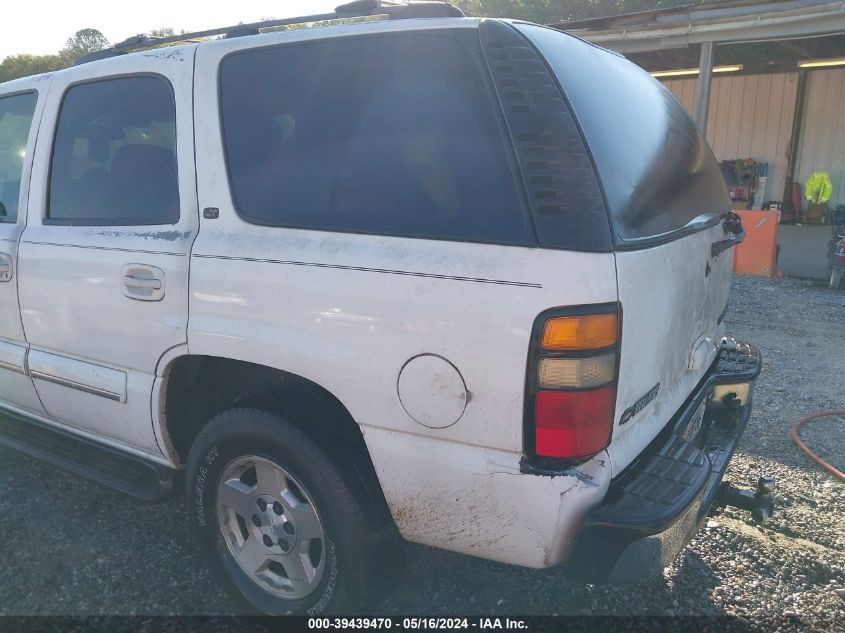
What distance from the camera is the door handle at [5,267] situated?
2.96 meters

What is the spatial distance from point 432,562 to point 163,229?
5.72ft

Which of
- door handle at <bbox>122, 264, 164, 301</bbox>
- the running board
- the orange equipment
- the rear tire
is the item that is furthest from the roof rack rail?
the orange equipment

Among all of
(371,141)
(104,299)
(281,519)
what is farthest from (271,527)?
(371,141)

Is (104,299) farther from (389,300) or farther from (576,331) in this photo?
(576,331)

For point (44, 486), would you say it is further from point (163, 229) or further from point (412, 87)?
point (412, 87)

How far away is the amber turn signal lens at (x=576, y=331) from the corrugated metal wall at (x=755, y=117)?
17.1 m

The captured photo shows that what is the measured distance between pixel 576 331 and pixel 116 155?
214 centimetres

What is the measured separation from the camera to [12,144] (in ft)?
10.6

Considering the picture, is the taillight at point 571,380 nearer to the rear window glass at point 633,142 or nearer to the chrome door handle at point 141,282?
the rear window glass at point 633,142

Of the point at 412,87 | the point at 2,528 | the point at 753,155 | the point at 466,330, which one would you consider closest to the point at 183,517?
the point at 2,528

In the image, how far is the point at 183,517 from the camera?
3.16 metres

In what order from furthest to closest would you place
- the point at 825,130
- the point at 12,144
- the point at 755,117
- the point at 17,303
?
the point at 755,117 → the point at 825,130 → the point at 12,144 → the point at 17,303

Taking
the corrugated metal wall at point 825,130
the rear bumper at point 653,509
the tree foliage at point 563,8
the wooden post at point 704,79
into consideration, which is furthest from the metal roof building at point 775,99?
the rear bumper at point 653,509

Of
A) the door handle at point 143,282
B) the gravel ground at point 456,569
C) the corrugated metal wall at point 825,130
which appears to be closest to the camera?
the door handle at point 143,282
